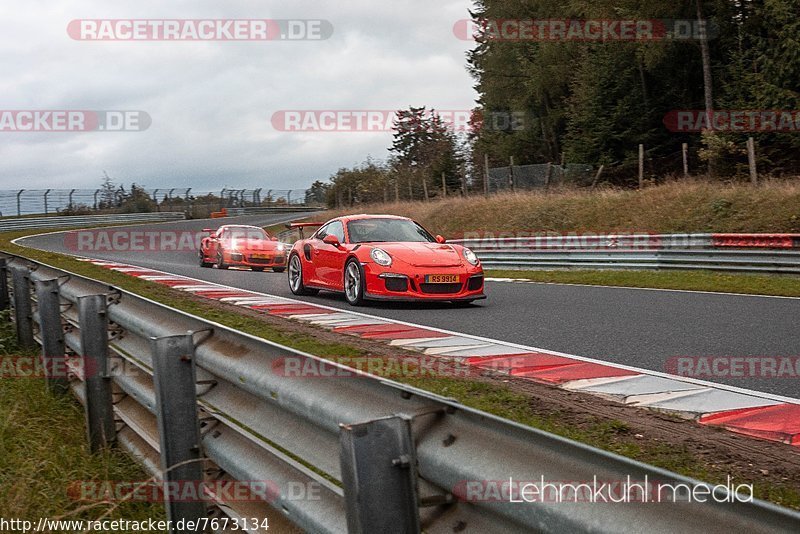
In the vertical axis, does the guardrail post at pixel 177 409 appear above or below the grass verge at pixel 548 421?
above

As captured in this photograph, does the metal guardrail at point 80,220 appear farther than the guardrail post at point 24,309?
Yes

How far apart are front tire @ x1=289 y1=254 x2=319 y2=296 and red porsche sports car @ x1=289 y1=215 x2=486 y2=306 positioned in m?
0.21

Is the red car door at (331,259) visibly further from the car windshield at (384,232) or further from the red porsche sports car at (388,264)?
the car windshield at (384,232)

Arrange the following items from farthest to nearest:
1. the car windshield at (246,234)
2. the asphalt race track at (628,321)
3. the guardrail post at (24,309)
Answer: the car windshield at (246,234), the guardrail post at (24,309), the asphalt race track at (628,321)

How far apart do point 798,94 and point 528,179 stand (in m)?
9.47

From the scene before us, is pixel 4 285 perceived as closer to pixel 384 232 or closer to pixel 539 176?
pixel 384 232

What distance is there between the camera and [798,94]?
28.1 m

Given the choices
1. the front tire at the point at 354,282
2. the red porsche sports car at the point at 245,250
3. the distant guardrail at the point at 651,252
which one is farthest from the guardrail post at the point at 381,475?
the red porsche sports car at the point at 245,250

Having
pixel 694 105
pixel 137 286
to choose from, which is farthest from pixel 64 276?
pixel 694 105

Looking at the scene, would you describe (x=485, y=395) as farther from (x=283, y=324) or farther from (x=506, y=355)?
(x=283, y=324)

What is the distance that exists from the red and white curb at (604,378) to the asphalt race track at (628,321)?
306 millimetres

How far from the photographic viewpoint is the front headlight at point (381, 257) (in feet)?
36.4

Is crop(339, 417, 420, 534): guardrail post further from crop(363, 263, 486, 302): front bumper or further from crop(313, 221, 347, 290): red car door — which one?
crop(313, 221, 347, 290): red car door

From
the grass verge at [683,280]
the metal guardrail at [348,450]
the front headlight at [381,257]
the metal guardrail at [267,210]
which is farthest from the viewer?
the metal guardrail at [267,210]
